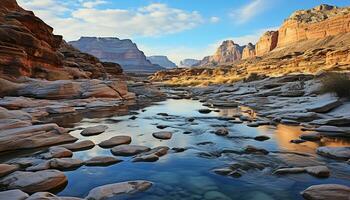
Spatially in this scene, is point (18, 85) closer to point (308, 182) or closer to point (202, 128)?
point (202, 128)

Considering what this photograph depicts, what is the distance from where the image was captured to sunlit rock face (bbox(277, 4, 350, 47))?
11606 cm

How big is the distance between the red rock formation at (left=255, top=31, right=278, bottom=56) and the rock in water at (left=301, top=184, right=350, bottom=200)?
17587 centimetres

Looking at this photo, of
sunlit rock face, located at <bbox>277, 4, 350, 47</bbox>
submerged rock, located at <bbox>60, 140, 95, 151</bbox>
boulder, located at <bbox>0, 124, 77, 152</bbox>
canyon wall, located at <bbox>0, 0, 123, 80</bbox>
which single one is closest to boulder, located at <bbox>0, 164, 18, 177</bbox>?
boulder, located at <bbox>0, 124, 77, 152</bbox>

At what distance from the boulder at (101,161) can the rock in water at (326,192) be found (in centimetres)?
478

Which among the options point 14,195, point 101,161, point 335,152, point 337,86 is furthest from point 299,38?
point 14,195

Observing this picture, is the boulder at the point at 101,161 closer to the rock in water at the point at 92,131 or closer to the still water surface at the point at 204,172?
the still water surface at the point at 204,172

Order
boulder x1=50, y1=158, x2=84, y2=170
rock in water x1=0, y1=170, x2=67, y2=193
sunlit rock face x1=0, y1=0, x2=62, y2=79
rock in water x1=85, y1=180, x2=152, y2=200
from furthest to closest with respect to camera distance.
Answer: sunlit rock face x1=0, y1=0, x2=62, y2=79
boulder x1=50, y1=158, x2=84, y2=170
rock in water x1=0, y1=170, x2=67, y2=193
rock in water x1=85, y1=180, x2=152, y2=200

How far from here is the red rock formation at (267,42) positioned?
174500mm

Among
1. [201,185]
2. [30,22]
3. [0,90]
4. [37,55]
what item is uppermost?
[30,22]

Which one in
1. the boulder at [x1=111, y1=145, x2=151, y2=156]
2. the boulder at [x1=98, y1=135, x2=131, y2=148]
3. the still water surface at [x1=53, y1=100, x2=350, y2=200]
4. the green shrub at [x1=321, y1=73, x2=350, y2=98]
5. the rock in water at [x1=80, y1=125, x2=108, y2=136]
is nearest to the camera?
the still water surface at [x1=53, y1=100, x2=350, y2=200]

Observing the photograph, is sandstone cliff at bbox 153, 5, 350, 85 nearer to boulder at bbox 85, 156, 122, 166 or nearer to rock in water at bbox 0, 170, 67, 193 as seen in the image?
boulder at bbox 85, 156, 122, 166

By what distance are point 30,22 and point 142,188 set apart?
93.8 ft

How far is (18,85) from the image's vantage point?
2220cm

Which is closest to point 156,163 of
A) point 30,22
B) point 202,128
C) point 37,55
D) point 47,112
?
point 202,128
